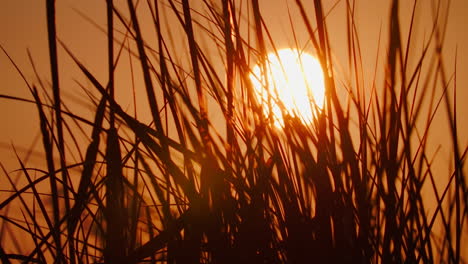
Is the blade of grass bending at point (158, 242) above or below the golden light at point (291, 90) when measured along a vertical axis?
below

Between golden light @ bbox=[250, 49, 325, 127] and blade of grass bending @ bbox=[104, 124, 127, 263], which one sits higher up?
golden light @ bbox=[250, 49, 325, 127]

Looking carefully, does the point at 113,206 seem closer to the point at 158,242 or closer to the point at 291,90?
the point at 158,242

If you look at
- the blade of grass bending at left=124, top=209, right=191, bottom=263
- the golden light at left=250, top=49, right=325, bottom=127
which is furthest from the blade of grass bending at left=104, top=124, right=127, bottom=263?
the golden light at left=250, top=49, right=325, bottom=127

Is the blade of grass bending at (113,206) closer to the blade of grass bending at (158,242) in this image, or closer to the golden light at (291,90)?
the blade of grass bending at (158,242)

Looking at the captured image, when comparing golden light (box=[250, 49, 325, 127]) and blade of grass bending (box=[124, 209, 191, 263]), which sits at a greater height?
golden light (box=[250, 49, 325, 127])

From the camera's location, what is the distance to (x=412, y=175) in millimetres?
312

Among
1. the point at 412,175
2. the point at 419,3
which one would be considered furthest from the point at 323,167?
the point at 419,3

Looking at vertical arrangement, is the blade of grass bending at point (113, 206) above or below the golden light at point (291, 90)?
below

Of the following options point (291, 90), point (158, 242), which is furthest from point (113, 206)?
point (291, 90)

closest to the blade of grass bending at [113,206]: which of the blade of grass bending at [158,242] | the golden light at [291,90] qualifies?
the blade of grass bending at [158,242]

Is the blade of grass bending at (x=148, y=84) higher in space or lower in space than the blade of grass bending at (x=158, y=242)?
higher

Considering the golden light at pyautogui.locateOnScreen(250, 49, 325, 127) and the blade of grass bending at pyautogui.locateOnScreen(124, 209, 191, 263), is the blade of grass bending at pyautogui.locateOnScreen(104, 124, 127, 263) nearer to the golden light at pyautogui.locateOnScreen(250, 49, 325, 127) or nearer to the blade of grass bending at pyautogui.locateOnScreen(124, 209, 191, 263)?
the blade of grass bending at pyautogui.locateOnScreen(124, 209, 191, 263)

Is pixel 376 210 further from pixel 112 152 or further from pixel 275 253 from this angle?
pixel 112 152

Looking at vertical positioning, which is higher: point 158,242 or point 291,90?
point 291,90
